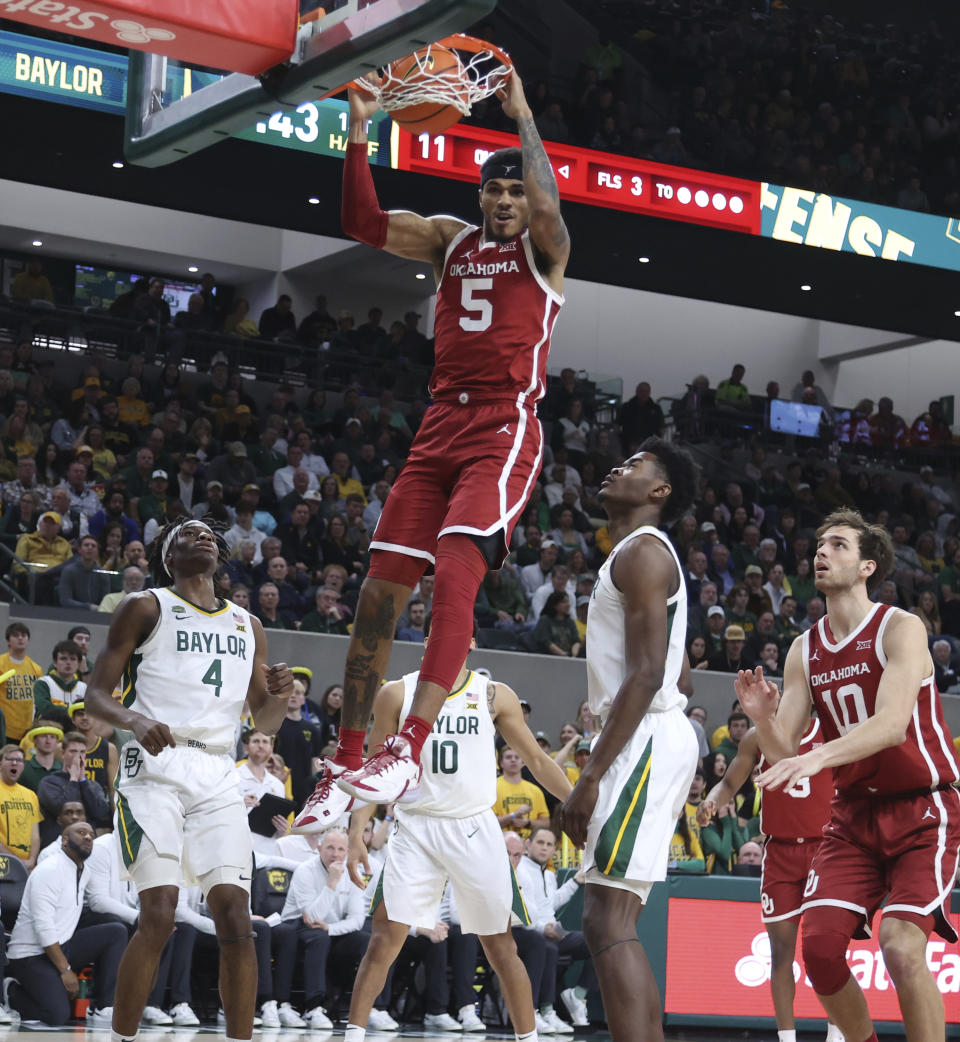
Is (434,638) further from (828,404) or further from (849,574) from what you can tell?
(828,404)

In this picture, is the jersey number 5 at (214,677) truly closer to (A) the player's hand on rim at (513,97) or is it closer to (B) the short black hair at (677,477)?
(B) the short black hair at (677,477)

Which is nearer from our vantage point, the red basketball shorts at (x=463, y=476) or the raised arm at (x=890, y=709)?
the red basketball shorts at (x=463, y=476)

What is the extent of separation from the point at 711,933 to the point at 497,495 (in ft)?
23.3

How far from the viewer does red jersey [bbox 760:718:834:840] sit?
893 centimetres

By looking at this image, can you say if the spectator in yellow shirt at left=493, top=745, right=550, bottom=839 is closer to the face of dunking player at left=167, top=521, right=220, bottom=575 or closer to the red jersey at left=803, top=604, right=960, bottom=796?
the face of dunking player at left=167, top=521, right=220, bottom=575

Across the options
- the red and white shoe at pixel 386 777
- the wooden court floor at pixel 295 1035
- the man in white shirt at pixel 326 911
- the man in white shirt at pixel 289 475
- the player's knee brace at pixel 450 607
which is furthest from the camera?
the man in white shirt at pixel 289 475

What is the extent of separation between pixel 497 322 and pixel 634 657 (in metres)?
1.21

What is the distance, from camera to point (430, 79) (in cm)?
529

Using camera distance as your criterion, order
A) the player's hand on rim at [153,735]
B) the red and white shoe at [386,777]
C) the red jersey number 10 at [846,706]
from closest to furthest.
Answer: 1. the red and white shoe at [386,777]
2. the red jersey number 10 at [846,706]
3. the player's hand on rim at [153,735]

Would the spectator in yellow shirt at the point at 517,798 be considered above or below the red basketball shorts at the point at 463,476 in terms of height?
below

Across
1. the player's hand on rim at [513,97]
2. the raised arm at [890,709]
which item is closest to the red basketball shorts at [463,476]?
the player's hand on rim at [513,97]

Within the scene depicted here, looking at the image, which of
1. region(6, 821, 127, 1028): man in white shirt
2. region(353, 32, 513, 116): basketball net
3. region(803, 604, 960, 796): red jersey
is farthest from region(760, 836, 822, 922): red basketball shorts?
region(353, 32, 513, 116): basketball net

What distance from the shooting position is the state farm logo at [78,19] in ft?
17.0

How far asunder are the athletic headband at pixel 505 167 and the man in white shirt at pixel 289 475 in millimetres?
11208
